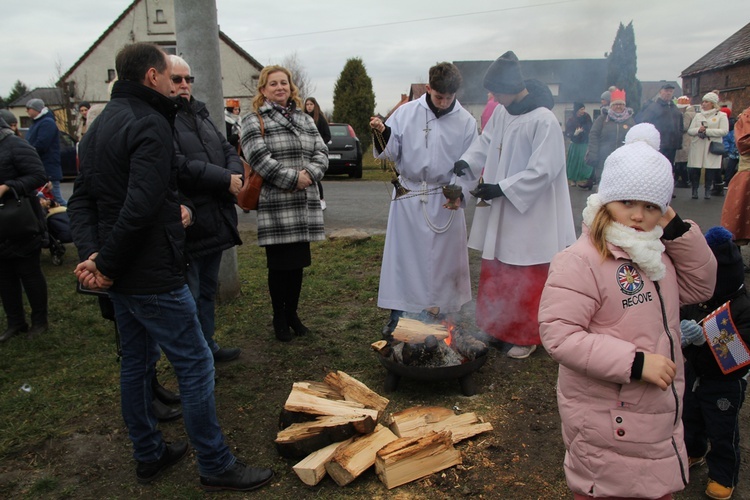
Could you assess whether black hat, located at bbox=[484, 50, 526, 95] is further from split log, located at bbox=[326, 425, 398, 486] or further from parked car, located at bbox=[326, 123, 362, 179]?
parked car, located at bbox=[326, 123, 362, 179]

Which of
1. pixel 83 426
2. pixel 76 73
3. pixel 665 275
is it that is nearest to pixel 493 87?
pixel 665 275

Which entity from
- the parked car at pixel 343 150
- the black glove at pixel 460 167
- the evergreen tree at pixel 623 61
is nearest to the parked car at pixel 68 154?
the parked car at pixel 343 150

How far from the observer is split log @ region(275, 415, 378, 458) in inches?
123

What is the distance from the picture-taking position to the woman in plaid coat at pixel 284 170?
175 inches

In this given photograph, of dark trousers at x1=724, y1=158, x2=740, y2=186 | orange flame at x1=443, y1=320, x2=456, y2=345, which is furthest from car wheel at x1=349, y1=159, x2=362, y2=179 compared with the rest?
orange flame at x1=443, y1=320, x2=456, y2=345

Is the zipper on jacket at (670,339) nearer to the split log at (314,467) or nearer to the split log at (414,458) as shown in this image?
the split log at (414,458)

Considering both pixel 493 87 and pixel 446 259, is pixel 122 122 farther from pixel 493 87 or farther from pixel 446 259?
pixel 446 259

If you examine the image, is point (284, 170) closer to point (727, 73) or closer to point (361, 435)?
point (361, 435)

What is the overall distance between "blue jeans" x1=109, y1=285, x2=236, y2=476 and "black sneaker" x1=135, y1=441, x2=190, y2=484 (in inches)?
1.4

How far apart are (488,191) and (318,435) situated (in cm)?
217

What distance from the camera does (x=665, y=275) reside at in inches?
84.0

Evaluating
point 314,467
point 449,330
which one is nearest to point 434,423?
point 314,467

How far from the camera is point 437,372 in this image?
3592mm

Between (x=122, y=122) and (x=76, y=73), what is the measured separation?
39995 mm
